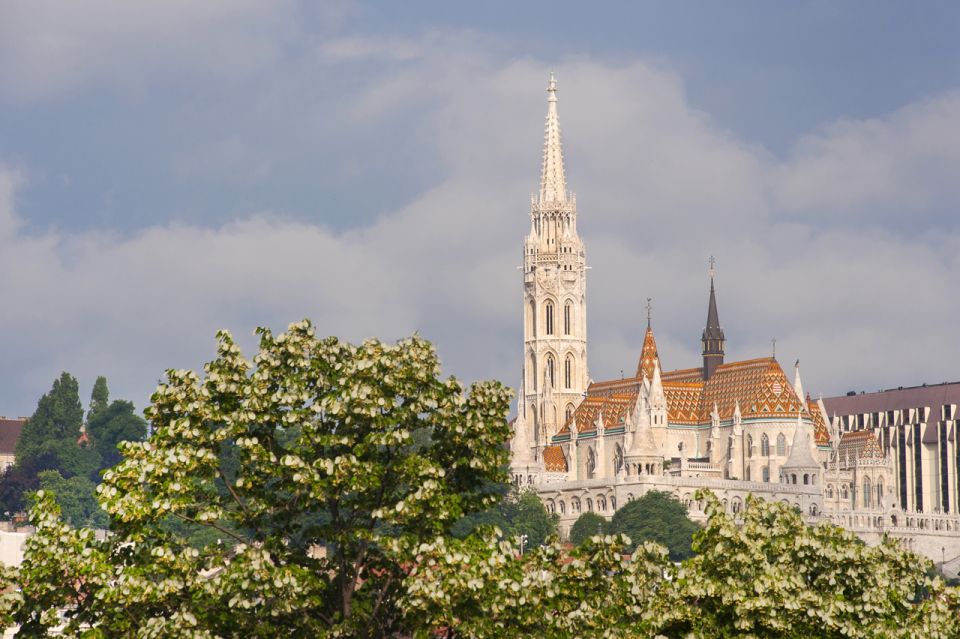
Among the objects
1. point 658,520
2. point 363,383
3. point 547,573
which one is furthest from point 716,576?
point 658,520

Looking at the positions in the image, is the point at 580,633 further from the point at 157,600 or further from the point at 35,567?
the point at 35,567

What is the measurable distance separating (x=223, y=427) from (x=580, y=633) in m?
8.29

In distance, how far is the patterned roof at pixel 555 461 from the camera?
188375mm

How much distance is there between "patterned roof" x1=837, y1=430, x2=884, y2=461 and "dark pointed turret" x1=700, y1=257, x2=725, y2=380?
1443 cm

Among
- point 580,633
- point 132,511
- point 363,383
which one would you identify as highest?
point 363,383

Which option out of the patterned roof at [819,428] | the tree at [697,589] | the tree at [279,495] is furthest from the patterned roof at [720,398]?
the tree at [279,495]

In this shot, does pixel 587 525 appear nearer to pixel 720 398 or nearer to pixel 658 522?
pixel 658 522

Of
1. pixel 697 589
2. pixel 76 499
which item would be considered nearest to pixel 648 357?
pixel 76 499

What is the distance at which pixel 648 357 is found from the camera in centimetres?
19350

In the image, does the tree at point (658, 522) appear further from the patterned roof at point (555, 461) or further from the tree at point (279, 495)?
the tree at point (279, 495)

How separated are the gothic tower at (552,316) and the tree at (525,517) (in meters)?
15.5

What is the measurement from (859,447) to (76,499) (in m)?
76.9

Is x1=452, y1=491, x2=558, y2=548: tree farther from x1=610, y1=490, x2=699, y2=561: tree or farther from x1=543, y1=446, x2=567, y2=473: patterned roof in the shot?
x1=543, y1=446, x2=567, y2=473: patterned roof

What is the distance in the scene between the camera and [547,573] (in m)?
39.9
